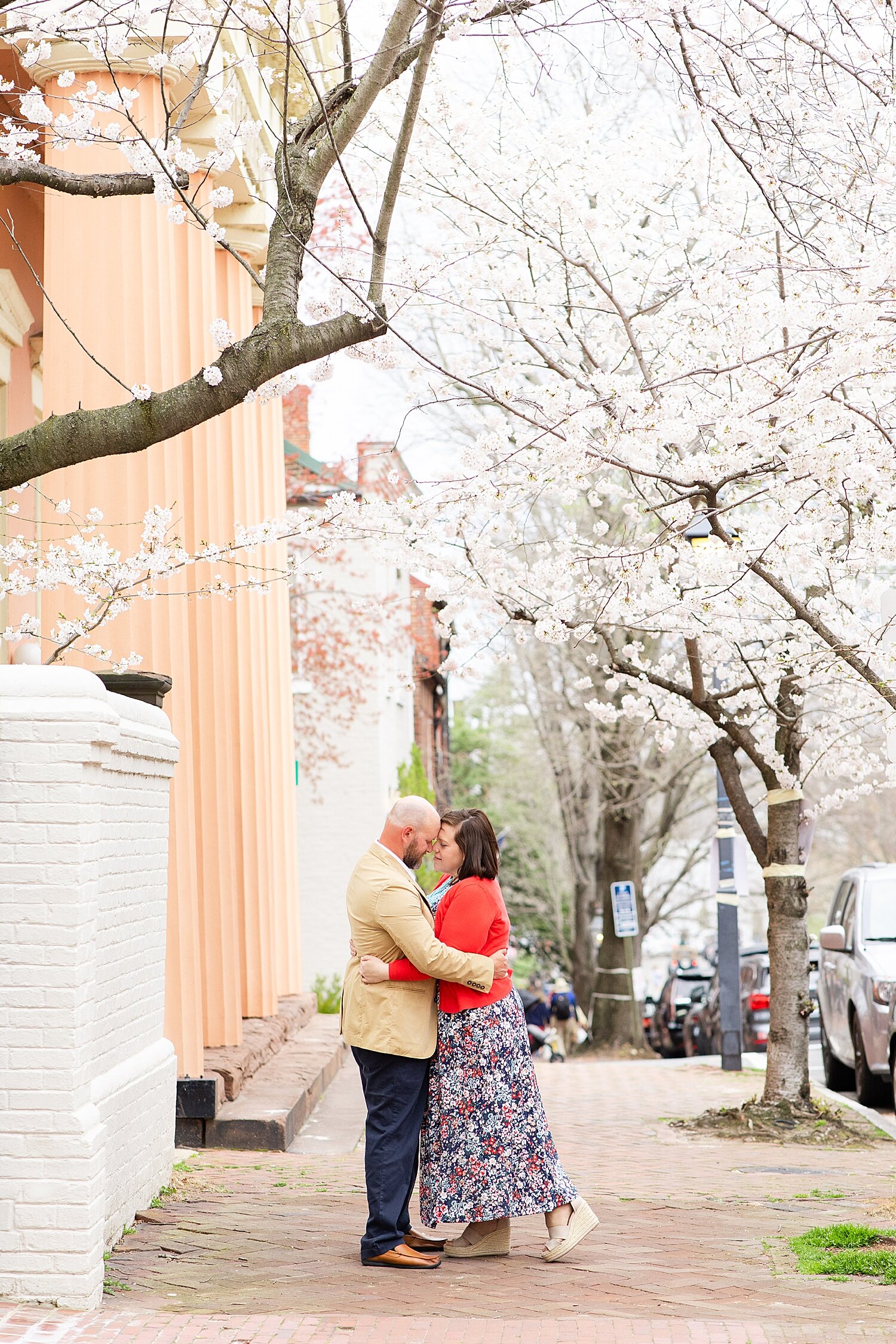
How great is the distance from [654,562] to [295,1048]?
5.55 metres

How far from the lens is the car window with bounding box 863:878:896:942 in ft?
38.1

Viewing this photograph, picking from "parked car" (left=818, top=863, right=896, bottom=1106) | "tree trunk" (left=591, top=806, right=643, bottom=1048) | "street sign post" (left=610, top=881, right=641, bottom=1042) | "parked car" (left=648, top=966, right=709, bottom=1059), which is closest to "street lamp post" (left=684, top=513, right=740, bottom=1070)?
"parked car" (left=818, top=863, right=896, bottom=1106)

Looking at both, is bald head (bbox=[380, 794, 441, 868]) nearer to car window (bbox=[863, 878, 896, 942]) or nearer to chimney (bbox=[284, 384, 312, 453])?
car window (bbox=[863, 878, 896, 942])

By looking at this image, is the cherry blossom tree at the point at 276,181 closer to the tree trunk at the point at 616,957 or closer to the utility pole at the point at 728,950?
the utility pole at the point at 728,950

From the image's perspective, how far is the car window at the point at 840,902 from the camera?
511 inches

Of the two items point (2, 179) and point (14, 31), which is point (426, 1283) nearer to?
point (2, 179)

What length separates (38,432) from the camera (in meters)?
5.14

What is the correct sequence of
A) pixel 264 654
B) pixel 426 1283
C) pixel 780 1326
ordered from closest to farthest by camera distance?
pixel 780 1326 < pixel 426 1283 < pixel 264 654

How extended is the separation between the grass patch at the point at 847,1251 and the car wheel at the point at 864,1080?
518 centimetres

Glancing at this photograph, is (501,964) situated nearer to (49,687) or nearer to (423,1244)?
(423,1244)

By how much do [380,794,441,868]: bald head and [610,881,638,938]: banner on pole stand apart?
15621 millimetres

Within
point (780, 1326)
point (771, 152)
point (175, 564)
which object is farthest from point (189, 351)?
point (780, 1326)

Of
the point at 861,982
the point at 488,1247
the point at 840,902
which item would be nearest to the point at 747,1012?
the point at 840,902

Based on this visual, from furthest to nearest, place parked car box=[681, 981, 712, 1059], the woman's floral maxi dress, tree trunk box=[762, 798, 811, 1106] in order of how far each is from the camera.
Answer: parked car box=[681, 981, 712, 1059] → tree trunk box=[762, 798, 811, 1106] → the woman's floral maxi dress
